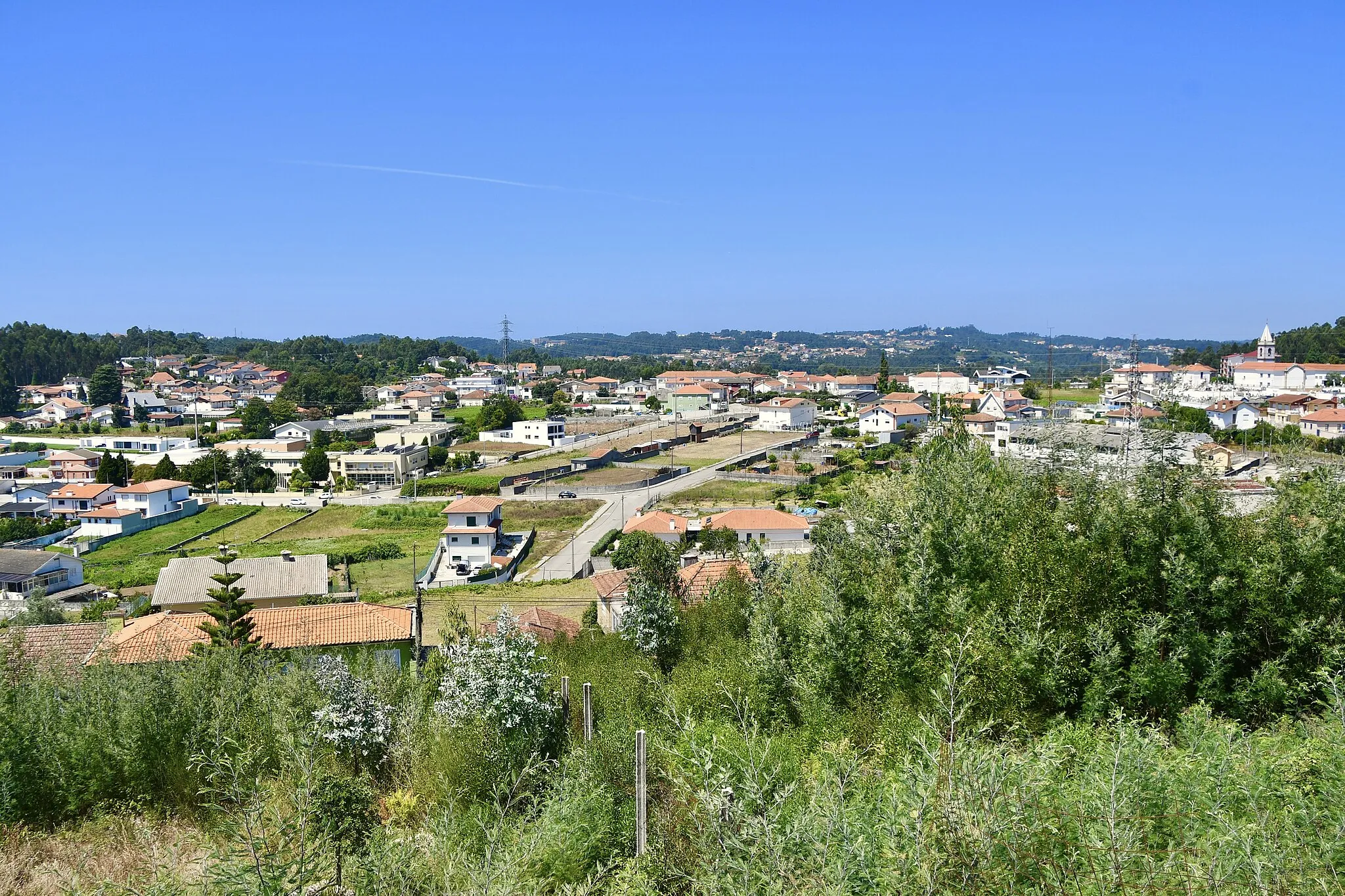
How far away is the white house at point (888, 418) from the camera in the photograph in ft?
135

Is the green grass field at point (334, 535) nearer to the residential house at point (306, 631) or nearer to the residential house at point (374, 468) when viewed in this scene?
the residential house at point (374, 468)

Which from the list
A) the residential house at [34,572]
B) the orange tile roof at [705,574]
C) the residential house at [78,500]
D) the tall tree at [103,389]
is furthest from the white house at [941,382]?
the tall tree at [103,389]

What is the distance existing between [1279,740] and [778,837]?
2.40 metres

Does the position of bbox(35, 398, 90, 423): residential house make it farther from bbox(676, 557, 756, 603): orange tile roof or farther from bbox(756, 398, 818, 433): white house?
bbox(676, 557, 756, 603): orange tile roof

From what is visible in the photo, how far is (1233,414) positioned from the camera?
1406 inches

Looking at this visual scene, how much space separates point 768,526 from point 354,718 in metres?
17.1

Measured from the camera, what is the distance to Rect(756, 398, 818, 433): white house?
4734cm

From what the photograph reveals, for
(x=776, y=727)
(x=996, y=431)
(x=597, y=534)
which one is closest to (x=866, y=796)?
(x=776, y=727)

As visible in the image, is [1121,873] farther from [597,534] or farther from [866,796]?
[597,534]

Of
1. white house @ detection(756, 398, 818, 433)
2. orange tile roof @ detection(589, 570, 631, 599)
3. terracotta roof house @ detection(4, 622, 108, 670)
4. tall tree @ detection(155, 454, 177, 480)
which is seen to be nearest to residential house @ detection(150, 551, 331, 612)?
terracotta roof house @ detection(4, 622, 108, 670)

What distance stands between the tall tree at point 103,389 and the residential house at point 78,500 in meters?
31.6

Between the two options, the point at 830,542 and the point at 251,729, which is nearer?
the point at 251,729

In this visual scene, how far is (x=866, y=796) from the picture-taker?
3.36 m

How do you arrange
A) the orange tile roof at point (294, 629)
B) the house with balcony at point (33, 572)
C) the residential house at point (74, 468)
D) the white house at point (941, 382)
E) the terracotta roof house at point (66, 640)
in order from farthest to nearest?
the white house at point (941, 382) → the residential house at point (74, 468) → the house with balcony at point (33, 572) → the orange tile roof at point (294, 629) → the terracotta roof house at point (66, 640)
